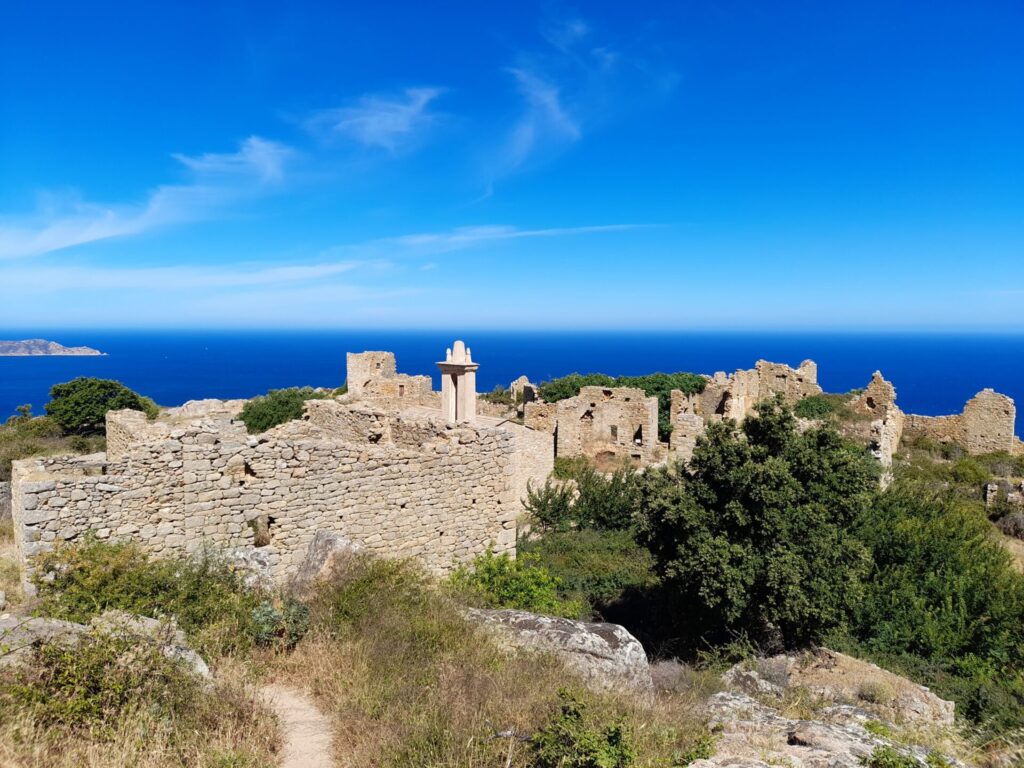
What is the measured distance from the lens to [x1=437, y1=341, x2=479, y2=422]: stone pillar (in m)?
11.8

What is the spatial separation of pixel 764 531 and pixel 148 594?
26.3 feet

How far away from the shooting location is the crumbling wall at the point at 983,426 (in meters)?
26.3

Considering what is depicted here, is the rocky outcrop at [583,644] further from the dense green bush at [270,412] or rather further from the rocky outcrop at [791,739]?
the dense green bush at [270,412]

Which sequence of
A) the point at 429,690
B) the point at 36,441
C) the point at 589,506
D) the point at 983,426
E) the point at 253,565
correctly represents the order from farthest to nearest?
the point at 983,426 < the point at 36,441 < the point at 589,506 < the point at 253,565 < the point at 429,690

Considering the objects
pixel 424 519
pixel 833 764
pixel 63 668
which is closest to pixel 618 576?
pixel 424 519

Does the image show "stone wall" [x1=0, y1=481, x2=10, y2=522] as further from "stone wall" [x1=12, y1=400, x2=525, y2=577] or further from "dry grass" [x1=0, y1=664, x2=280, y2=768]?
"dry grass" [x1=0, y1=664, x2=280, y2=768]

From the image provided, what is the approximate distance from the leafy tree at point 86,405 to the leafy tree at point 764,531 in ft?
76.2

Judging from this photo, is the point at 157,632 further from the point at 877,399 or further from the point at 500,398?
the point at 500,398

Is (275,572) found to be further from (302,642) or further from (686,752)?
(686,752)

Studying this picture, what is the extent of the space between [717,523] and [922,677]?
344 cm

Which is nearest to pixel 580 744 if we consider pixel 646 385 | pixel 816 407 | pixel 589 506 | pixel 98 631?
pixel 98 631

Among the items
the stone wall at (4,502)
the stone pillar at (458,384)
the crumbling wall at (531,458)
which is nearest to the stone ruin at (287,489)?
the stone pillar at (458,384)

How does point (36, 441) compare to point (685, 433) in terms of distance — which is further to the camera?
point (685, 433)

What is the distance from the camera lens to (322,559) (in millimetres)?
7621
